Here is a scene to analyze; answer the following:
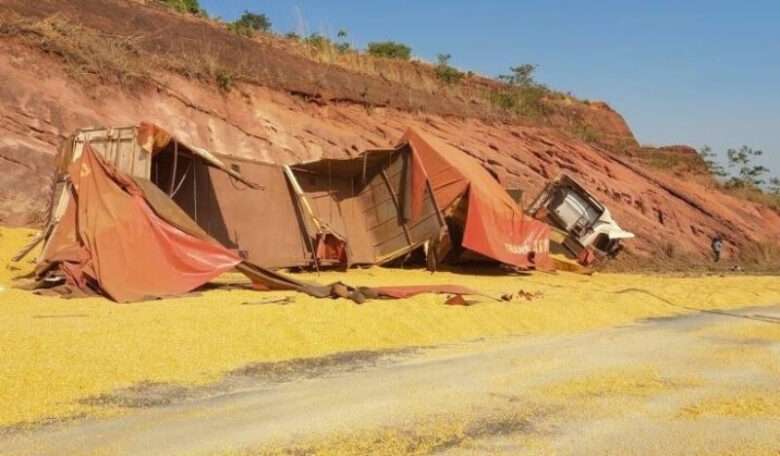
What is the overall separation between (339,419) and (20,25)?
13.4 meters

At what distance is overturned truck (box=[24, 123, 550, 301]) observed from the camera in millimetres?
9023

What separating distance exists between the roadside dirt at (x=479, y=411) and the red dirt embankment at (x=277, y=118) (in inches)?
376

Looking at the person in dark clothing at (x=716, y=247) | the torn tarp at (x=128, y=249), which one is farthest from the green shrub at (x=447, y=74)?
the torn tarp at (x=128, y=249)

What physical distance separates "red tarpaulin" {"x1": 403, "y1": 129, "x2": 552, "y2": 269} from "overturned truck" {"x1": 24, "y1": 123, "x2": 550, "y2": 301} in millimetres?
27

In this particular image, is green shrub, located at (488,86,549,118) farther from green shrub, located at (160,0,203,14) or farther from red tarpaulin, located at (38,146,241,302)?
red tarpaulin, located at (38,146,241,302)

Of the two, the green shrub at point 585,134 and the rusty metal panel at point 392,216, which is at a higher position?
the green shrub at point 585,134

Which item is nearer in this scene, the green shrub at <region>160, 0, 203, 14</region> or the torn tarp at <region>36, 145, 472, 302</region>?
the torn tarp at <region>36, 145, 472, 302</region>

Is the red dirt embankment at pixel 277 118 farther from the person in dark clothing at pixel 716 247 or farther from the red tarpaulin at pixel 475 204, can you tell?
the red tarpaulin at pixel 475 204

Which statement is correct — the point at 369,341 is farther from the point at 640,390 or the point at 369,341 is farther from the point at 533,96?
the point at 533,96

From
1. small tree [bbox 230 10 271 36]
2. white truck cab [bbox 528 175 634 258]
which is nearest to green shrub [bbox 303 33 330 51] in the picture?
small tree [bbox 230 10 271 36]

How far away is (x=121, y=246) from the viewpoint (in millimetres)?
8906

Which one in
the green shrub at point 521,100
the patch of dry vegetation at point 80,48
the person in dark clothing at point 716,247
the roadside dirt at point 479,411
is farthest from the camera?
the green shrub at point 521,100

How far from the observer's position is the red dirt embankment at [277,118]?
45.8 feet

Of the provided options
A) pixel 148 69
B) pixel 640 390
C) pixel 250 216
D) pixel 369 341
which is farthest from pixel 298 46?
pixel 640 390
